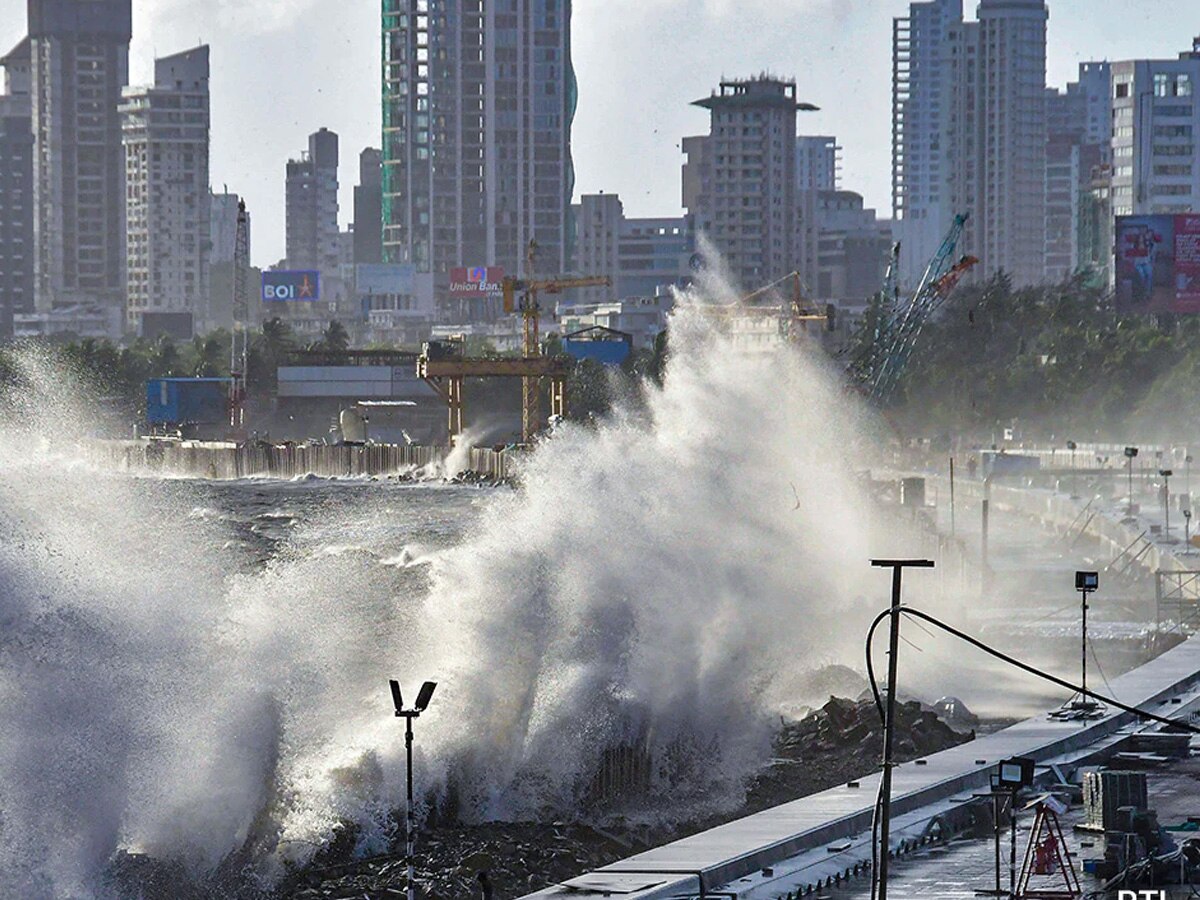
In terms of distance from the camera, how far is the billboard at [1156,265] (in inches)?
5517

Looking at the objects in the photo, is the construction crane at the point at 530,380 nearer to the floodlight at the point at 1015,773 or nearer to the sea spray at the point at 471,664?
the sea spray at the point at 471,664

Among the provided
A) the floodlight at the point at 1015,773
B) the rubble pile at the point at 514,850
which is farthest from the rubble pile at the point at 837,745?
the floodlight at the point at 1015,773

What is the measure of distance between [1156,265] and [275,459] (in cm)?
6834

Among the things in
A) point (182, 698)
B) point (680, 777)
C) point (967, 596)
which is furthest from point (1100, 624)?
point (182, 698)

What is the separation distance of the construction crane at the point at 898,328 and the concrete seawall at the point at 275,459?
83.2 ft

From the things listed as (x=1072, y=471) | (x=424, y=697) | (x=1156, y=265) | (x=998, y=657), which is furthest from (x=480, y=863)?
(x=1156, y=265)

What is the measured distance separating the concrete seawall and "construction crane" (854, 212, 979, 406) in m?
25.4

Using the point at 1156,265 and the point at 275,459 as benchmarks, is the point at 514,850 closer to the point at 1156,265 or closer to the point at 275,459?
the point at 1156,265

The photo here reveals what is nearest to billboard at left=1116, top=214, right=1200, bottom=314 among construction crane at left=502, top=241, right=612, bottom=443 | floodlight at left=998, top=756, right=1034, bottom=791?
construction crane at left=502, top=241, right=612, bottom=443

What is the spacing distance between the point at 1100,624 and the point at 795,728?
24.1 meters

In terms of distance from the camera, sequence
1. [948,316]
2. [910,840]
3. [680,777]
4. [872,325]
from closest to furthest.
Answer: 1. [910,840]
2. [680,777]
3. [872,325]
4. [948,316]

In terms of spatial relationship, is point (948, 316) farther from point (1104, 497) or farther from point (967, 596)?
point (967, 596)

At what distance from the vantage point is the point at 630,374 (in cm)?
18312

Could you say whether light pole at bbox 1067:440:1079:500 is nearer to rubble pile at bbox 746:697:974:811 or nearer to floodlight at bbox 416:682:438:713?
rubble pile at bbox 746:697:974:811
